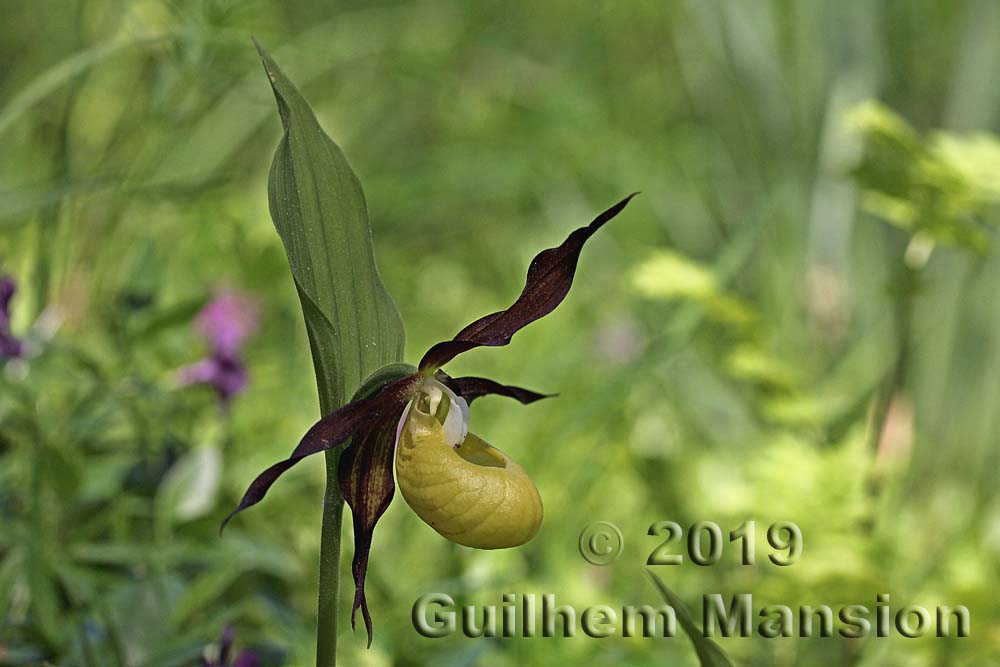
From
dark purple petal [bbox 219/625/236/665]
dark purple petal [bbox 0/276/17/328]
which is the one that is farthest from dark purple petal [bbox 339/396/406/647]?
dark purple petal [bbox 0/276/17/328]

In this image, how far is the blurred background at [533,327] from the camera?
717 millimetres

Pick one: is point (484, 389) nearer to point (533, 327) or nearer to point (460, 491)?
point (460, 491)

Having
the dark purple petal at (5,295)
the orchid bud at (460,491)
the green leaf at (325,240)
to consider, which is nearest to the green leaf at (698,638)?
the orchid bud at (460,491)

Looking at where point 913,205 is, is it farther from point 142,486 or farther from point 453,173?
point 453,173

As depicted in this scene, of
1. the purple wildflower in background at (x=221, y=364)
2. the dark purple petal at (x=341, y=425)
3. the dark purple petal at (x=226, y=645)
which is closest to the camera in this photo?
the dark purple petal at (x=341, y=425)

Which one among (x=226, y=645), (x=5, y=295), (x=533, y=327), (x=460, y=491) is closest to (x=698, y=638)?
(x=460, y=491)

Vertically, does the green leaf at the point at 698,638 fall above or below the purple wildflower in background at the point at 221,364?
below

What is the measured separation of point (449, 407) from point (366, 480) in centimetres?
5

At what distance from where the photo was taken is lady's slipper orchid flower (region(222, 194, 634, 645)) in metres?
0.43

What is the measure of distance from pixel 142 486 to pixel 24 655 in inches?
8.6

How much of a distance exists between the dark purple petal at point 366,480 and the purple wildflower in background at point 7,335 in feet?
1.03

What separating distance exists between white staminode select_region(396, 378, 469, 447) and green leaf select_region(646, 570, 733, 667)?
0.11m

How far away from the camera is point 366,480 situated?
0.47 meters

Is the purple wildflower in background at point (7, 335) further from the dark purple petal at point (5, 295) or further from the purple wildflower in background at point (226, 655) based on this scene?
the purple wildflower in background at point (226, 655)
